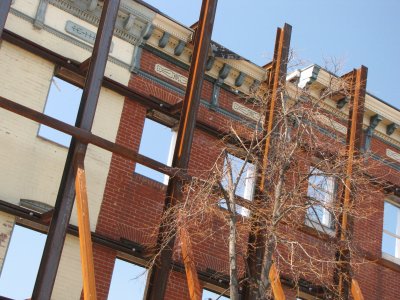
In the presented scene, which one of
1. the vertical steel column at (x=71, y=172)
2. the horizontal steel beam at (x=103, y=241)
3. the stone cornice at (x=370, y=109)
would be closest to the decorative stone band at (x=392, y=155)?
the stone cornice at (x=370, y=109)

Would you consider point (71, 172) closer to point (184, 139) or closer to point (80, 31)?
point (184, 139)

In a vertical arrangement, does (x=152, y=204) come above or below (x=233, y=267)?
above

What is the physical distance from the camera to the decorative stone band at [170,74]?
16.5 m

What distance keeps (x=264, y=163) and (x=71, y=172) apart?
3500 millimetres

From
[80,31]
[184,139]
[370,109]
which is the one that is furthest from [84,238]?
[370,109]

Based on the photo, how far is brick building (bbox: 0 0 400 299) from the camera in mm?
13836

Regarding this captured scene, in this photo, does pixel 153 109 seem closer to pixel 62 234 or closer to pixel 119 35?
pixel 119 35

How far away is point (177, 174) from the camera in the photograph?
12766mm

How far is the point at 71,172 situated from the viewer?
11.7m

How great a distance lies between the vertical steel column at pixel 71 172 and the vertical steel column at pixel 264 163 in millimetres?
2990

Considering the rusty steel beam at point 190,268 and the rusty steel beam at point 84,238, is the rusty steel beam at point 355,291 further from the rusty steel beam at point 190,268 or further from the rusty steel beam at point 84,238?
the rusty steel beam at point 84,238

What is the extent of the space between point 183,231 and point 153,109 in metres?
4.60

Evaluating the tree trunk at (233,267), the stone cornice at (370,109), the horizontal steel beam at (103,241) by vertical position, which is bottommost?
the tree trunk at (233,267)

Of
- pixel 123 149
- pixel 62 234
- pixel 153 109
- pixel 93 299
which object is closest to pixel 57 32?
pixel 153 109
